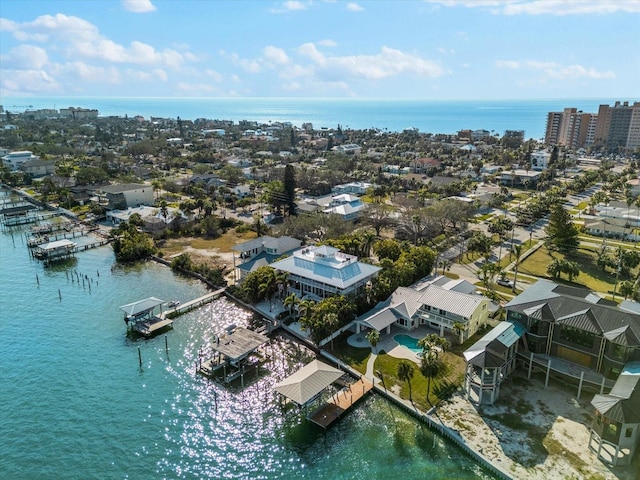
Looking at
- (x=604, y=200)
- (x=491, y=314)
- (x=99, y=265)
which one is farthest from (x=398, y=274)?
(x=604, y=200)

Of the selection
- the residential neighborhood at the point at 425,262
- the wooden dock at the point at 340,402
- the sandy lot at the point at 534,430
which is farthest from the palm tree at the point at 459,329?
the wooden dock at the point at 340,402

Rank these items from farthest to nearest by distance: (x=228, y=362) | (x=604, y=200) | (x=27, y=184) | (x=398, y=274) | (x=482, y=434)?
(x=27, y=184) → (x=604, y=200) → (x=398, y=274) → (x=228, y=362) → (x=482, y=434)

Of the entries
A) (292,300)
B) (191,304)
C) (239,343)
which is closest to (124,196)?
(191,304)

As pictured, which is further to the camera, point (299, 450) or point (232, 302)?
point (232, 302)

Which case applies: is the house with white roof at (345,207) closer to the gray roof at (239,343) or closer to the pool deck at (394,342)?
the pool deck at (394,342)

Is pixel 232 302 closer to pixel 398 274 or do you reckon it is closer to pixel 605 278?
pixel 398 274

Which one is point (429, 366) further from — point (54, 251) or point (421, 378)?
point (54, 251)

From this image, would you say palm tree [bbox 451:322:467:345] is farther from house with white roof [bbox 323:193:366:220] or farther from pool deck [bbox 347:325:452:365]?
house with white roof [bbox 323:193:366:220]
